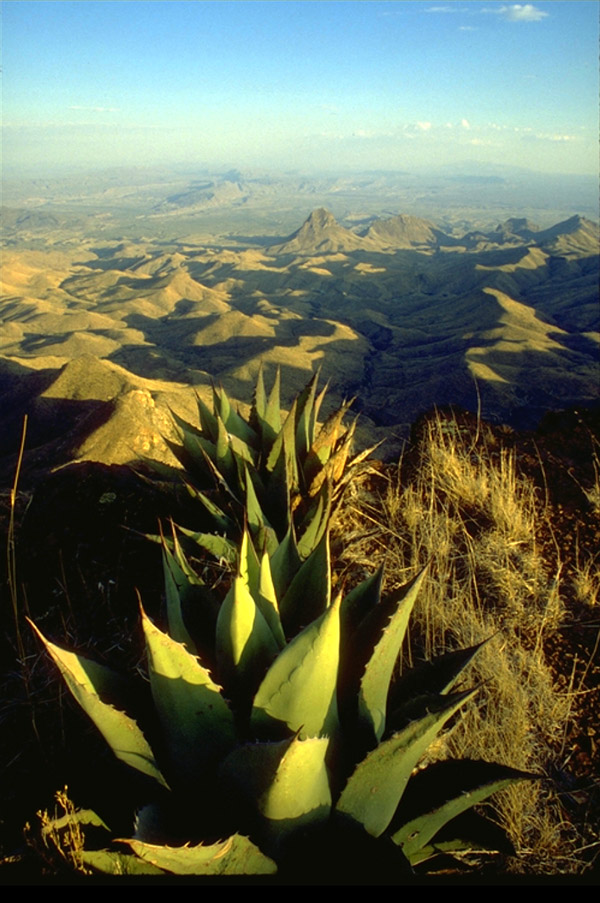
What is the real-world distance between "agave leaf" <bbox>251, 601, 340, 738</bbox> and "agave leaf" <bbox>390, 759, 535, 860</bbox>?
14.2 inches

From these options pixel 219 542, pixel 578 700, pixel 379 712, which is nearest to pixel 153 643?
pixel 379 712

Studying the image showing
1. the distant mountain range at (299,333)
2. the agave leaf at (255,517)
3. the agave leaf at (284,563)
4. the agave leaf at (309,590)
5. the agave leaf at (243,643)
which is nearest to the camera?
the agave leaf at (243,643)

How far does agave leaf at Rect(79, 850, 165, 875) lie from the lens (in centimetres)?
111

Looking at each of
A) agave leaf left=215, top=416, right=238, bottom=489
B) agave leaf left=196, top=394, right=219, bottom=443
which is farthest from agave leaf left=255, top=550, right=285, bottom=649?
agave leaf left=196, top=394, right=219, bottom=443

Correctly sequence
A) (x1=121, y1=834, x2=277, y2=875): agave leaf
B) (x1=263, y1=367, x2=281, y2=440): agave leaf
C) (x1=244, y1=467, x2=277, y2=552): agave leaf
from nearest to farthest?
(x1=121, y1=834, x2=277, y2=875): agave leaf
(x1=244, y1=467, x2=277, y2=552): agave leaf
(x1=263, y1=367, x2=281, y2=440): agave leaf

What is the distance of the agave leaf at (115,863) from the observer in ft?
3.63

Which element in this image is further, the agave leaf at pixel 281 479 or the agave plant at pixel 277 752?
the agave leaf at pixel 281 479

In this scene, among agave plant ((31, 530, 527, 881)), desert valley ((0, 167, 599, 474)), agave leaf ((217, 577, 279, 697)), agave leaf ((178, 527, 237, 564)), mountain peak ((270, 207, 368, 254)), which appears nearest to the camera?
agave plant ((31, 530, 527, 881))

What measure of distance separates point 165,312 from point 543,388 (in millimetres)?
78186

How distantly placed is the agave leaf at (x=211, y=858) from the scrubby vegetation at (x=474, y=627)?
0.06 m

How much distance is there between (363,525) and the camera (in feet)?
10.2

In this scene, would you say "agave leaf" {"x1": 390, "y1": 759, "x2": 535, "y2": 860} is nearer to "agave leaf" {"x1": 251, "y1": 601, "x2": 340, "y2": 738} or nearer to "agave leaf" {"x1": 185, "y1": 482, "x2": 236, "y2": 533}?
"agave leaf" {"x1": 251, "y1": 601, "x2": 340, "y2": 738}

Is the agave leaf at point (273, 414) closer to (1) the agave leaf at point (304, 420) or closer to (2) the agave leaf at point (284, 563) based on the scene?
(1) the agave leaf at point (304, 420)

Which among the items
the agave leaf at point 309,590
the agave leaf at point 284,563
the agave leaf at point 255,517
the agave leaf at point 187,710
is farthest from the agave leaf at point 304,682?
the agave leaf at point 255,517
